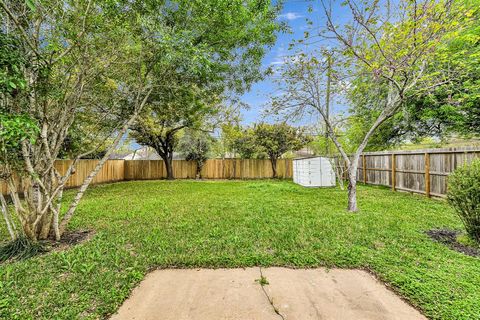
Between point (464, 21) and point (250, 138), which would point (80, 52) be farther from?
point (250, 138)

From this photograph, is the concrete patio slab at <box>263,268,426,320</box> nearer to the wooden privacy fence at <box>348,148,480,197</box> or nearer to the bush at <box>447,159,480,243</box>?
the bush at <box>447,159,480,243</box>

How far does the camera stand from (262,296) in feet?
6.57

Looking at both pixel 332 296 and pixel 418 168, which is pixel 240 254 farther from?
pixel 418 168

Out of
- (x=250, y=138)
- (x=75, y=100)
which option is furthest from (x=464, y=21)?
(x=250, y=138)

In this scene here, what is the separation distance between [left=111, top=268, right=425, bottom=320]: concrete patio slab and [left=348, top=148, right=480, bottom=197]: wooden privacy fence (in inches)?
192

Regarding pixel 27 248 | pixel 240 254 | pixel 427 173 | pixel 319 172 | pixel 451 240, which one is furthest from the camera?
pixel 319 172

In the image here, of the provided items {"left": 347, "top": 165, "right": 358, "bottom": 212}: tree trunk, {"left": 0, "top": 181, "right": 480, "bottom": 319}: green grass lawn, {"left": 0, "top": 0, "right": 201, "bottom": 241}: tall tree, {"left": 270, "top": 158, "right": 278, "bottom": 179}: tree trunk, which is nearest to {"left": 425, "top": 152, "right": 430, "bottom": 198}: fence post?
{"left": 0, "top": 181, "right": 480, "bottom": 319}: green grass lawn

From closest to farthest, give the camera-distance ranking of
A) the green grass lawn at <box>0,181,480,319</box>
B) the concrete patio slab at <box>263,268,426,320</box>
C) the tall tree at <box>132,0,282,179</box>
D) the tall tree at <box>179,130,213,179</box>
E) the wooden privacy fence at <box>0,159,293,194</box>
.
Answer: the concrete patio slab at <box>263,268,426,320</box>, the green grass lawn at <box>0,181,480,319</box>, the tall tree at <box>132,0,282,179</box>, the tall tree at <box>179,130,213,179</box>, the wooden privacy fence at <box>0,159,293,194</box>

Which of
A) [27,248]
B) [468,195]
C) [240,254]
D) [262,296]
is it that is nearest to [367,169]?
[468,195]

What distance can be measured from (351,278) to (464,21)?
475 centimetres

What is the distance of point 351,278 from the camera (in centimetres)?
229

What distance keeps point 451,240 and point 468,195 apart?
2.39ft

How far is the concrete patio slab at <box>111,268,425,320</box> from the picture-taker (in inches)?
69.7

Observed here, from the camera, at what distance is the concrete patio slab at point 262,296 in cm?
177
